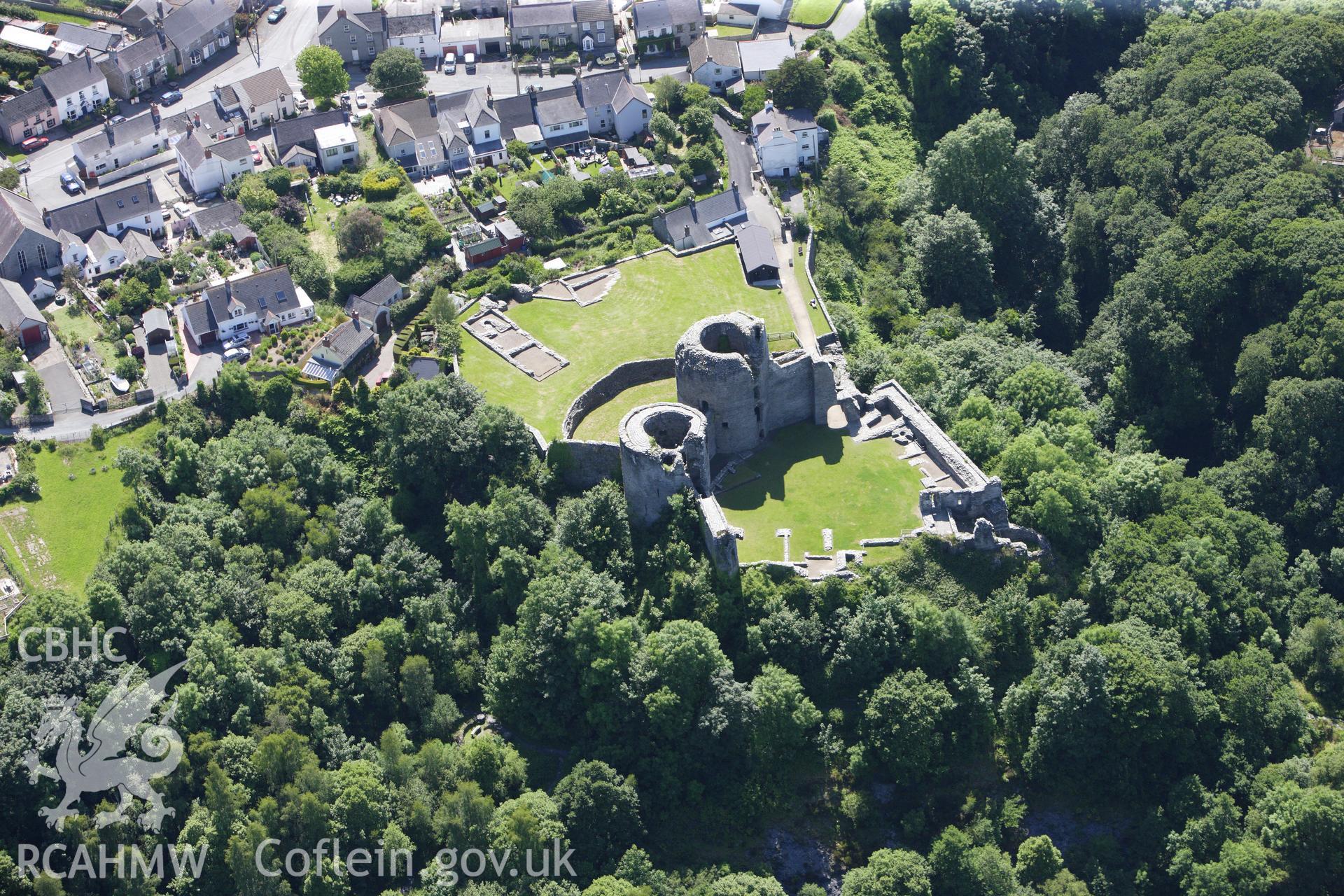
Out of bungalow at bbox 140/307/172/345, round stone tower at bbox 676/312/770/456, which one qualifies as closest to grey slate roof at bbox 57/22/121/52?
bungalow at bbox 140/307/172/345

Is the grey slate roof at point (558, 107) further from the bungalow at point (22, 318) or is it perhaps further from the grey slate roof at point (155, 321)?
the bungalow at point (22, 318)

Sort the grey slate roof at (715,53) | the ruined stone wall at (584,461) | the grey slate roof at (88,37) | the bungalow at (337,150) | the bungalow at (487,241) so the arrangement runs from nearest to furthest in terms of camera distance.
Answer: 1. the ruined stone wall at (584,461)
2. the bungalow at (487,241)
3. the bungalow at (337,150)
4. the grey slate roof at (715,53)
5. the grey slate roof at (88,37)

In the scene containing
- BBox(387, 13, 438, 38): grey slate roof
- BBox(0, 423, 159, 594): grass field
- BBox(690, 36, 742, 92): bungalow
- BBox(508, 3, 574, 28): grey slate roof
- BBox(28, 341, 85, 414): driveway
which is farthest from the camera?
BBox(508, 3, 574, 28): grey slate roof

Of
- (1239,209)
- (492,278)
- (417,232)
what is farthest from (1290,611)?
(417,232)

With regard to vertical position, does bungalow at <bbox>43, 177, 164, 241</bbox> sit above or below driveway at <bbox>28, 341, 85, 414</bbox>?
above

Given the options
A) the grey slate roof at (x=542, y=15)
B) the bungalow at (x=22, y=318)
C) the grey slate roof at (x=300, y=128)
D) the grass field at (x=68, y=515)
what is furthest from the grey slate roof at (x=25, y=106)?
the grey slate roof at (x=542, y=15)

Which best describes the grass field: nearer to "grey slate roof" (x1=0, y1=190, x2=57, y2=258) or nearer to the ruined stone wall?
"grey slate roof" (x1=0, y1=190, x2=57, y2=258)
